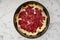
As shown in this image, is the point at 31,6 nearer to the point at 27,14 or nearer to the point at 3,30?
the point at 27,14

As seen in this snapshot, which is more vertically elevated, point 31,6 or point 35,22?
point 31,6

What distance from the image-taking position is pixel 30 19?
1775 millimetres

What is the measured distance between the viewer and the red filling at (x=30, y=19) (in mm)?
1755

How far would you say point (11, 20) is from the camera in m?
1.79

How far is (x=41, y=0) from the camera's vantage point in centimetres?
183

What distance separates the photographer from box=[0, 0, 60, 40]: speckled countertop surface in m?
1.76

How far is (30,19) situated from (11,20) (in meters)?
0.17

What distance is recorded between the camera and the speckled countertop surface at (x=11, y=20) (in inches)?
69.2

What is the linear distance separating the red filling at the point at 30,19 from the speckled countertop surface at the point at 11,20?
84mm

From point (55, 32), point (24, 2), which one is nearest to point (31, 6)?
point (24, 2)

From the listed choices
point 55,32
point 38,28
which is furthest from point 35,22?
point 55,32

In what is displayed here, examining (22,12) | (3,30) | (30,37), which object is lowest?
(30,37)

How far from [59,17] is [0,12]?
21.3 inches

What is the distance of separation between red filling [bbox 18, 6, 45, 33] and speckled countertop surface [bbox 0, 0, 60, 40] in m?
0.08
